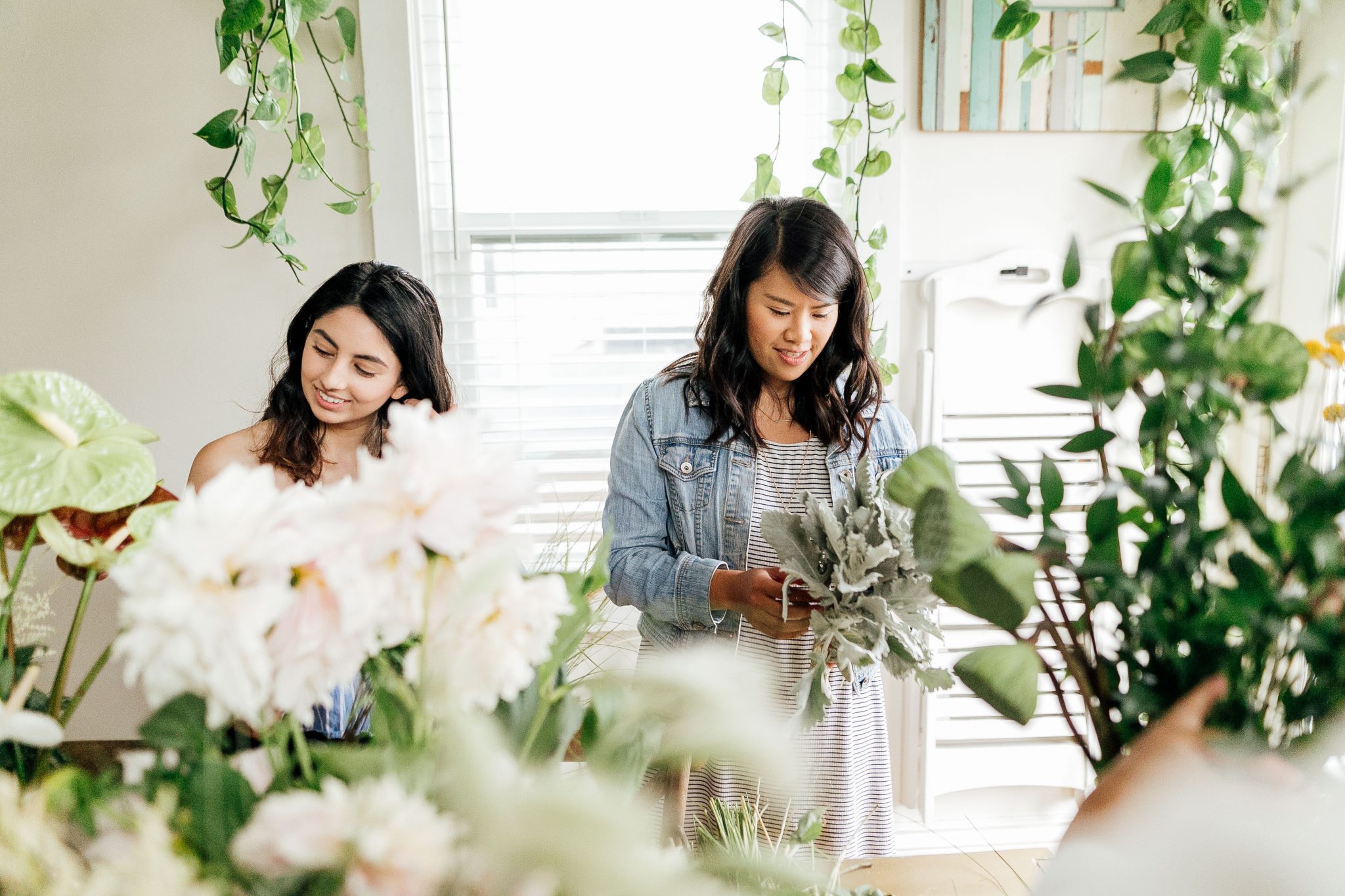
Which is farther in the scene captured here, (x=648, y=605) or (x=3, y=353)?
(x=3, y=353)

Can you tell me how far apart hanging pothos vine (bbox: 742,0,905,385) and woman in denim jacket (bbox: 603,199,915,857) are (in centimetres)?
34

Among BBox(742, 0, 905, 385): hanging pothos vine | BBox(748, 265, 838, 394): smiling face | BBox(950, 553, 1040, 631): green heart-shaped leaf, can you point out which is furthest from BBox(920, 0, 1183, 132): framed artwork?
BBox(950, 553, 1040, 631): green heart-shaped leaf

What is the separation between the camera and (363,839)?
27cm

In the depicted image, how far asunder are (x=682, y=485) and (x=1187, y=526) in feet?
3.79

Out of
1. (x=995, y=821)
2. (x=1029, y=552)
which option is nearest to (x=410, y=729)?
(x=1029, y=552)

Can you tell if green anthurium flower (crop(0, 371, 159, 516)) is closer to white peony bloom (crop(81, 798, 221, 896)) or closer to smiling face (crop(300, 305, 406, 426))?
white peony bloom (crop(81, 798, 221, 896))

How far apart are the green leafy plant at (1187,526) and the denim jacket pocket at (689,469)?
3.59ft

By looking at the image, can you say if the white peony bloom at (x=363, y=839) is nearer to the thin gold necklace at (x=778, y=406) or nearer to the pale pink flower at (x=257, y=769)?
the pale pink flower at (x=257, y=769)

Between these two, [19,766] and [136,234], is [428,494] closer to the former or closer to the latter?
[19,766]

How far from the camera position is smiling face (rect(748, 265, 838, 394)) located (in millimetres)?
1420

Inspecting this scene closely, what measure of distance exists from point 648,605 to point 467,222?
116cm

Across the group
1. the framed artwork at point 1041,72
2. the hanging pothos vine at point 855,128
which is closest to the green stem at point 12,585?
the hanging pothos vine at point 855,128

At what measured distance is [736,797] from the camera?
4.86ft

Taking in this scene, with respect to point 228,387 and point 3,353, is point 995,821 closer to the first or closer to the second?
point 228,387
